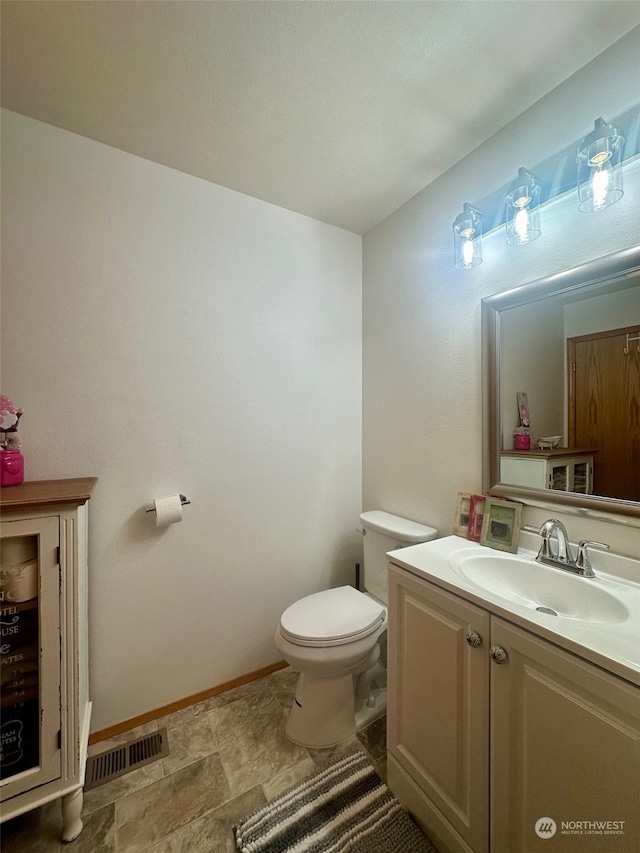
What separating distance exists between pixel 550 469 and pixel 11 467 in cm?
190

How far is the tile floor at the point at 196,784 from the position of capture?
107 centimetres

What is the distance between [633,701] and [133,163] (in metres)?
2.32

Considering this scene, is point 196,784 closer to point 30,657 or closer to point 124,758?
point 124,758

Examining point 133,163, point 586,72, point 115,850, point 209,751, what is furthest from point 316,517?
point 586,72

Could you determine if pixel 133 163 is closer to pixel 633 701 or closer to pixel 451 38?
pixel 451 38

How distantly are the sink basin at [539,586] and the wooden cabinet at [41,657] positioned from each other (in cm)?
123

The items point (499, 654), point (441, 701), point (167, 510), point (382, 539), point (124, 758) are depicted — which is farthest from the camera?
point (382, 539)

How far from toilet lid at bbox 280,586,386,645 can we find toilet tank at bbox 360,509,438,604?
0.14 metres

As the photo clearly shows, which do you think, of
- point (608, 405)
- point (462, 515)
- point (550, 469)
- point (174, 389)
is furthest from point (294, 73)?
point (462, 515)

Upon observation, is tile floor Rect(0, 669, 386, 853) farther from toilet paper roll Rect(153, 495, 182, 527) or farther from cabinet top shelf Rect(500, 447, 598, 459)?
cabinet top shelf Rect(500, 447, 598, 459)

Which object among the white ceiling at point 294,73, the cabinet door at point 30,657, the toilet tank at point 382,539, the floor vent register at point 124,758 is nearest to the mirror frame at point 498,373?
the toilet tank at point 382,539

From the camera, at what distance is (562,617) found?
2.72 feet

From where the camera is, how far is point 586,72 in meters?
1.09

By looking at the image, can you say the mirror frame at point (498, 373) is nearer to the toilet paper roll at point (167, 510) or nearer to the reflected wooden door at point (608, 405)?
the reflected wooden door at point (608, 405)
